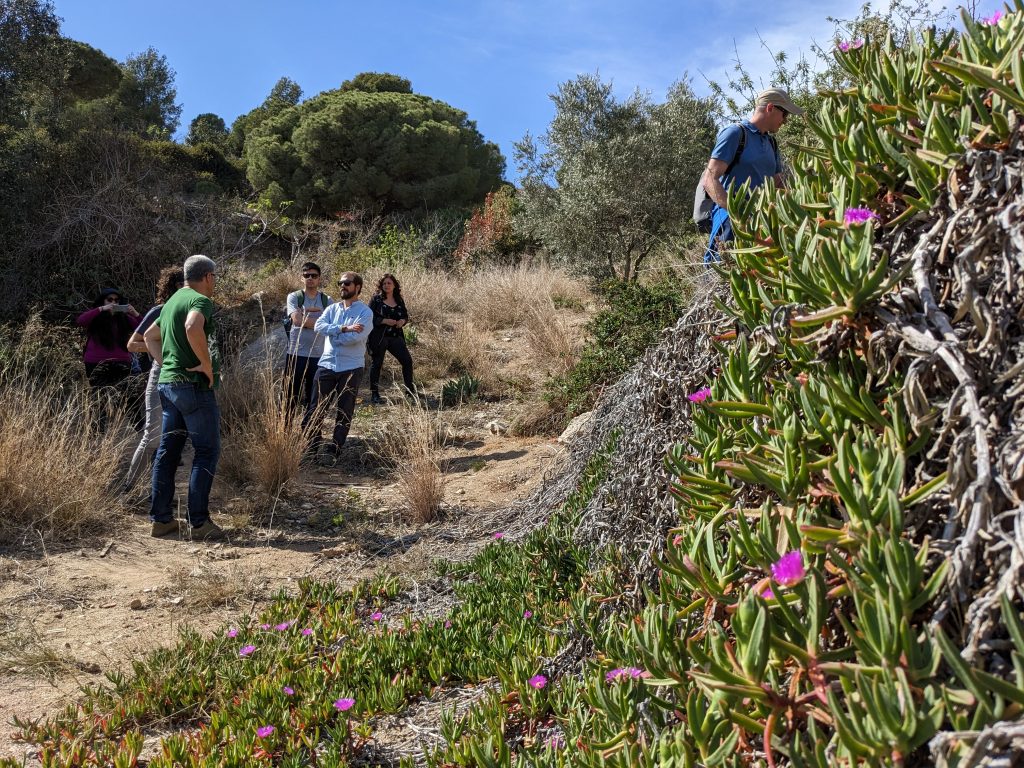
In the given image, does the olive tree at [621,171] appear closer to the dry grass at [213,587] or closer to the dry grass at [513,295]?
the dry grass at [513,295]

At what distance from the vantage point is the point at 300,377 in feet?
25.5

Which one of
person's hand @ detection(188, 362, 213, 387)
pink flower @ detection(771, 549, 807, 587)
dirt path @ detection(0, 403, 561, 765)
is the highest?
pink flower @ detection(771, 549, 807, 587)

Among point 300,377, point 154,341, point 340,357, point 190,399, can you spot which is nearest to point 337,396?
point 340,357

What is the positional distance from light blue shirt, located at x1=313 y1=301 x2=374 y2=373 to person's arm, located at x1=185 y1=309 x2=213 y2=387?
6.30 feet

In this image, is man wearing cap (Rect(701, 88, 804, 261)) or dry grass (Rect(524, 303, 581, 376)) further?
dry grass (Rect(524, 303, 581, 376))

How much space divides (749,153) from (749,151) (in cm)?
1

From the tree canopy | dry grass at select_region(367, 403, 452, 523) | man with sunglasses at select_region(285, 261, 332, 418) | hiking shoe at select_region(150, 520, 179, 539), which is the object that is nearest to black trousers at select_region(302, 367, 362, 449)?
man with sunglasses at select_region(285, 261, 332, 418)

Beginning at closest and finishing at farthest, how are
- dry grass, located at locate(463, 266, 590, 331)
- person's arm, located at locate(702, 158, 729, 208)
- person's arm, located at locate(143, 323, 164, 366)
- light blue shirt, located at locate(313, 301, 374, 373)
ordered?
person's arm, located at locate(702, 158, 729, 208)
person's arm, located at locate(143, 323, 164, 366)
light blue shirt, located at locate(313, 301, 374, 373)
dry grass, located at locate(463, 266, 590, 331)

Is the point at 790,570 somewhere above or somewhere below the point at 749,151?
below

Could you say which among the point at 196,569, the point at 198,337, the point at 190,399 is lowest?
the point at 196,569

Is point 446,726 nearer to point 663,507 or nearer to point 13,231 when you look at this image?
point 663,507

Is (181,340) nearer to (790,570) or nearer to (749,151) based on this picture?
(749,151)

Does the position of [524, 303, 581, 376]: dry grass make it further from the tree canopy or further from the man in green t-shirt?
the tree canopy

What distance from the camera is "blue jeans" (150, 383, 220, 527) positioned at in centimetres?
536
